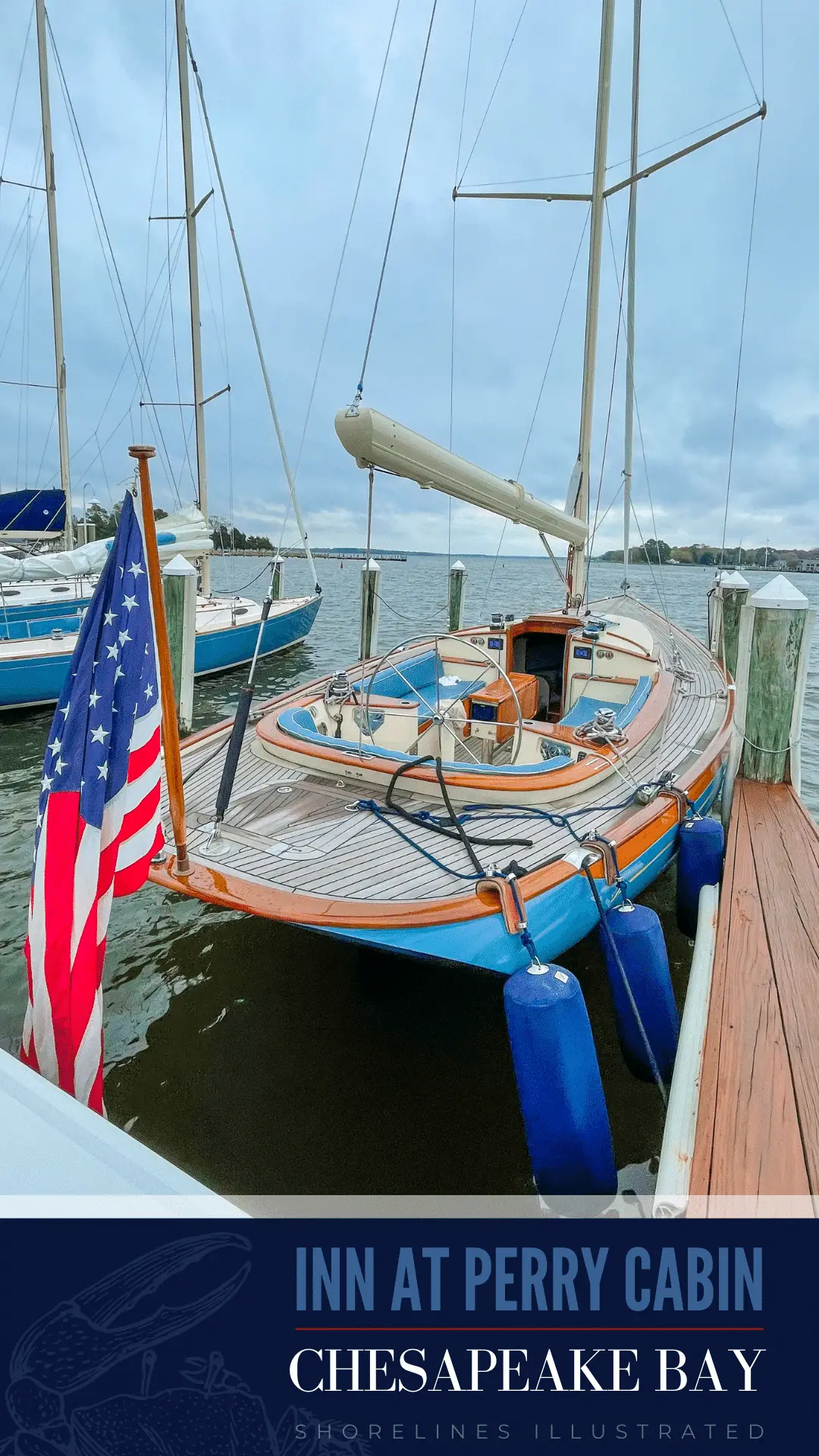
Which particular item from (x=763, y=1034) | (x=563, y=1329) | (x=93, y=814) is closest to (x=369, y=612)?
(x=93, y=814)

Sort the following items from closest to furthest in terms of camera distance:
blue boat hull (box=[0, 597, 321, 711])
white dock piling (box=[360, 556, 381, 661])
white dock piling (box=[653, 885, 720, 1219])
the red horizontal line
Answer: the red horizontal line, white dock piling (box=[653, 885, 720, 1219]), white dock piling (box=[360, 556, 381, 661]), blue boat hull (box=[0, 597, 321, 711])

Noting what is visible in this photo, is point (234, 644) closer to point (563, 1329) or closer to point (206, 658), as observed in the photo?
point (206, 658)

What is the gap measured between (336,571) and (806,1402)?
77402 mm

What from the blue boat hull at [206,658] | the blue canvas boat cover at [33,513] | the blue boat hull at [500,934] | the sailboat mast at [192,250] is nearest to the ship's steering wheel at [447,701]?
the blue boat hull at [500,934]

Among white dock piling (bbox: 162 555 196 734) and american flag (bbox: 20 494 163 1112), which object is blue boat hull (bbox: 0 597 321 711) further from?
american flag (bbox: 20 494 163 1112)

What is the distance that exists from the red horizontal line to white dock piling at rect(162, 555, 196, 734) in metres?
7.67

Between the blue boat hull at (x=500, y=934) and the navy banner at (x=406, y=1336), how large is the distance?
3.75ft

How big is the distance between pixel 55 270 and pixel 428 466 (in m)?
14.9

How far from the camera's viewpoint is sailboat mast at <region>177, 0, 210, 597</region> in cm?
1216

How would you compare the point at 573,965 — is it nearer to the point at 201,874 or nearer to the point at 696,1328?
the point at 201,874

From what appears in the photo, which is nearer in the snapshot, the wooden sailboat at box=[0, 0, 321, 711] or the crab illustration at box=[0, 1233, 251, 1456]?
the crab illustration at box=[0, 1233, 251, 1456]

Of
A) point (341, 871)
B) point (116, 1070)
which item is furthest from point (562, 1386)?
point (116, 1070)

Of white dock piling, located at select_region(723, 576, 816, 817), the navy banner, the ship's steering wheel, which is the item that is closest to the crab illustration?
the navy banner

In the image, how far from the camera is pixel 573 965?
15.4 ft
